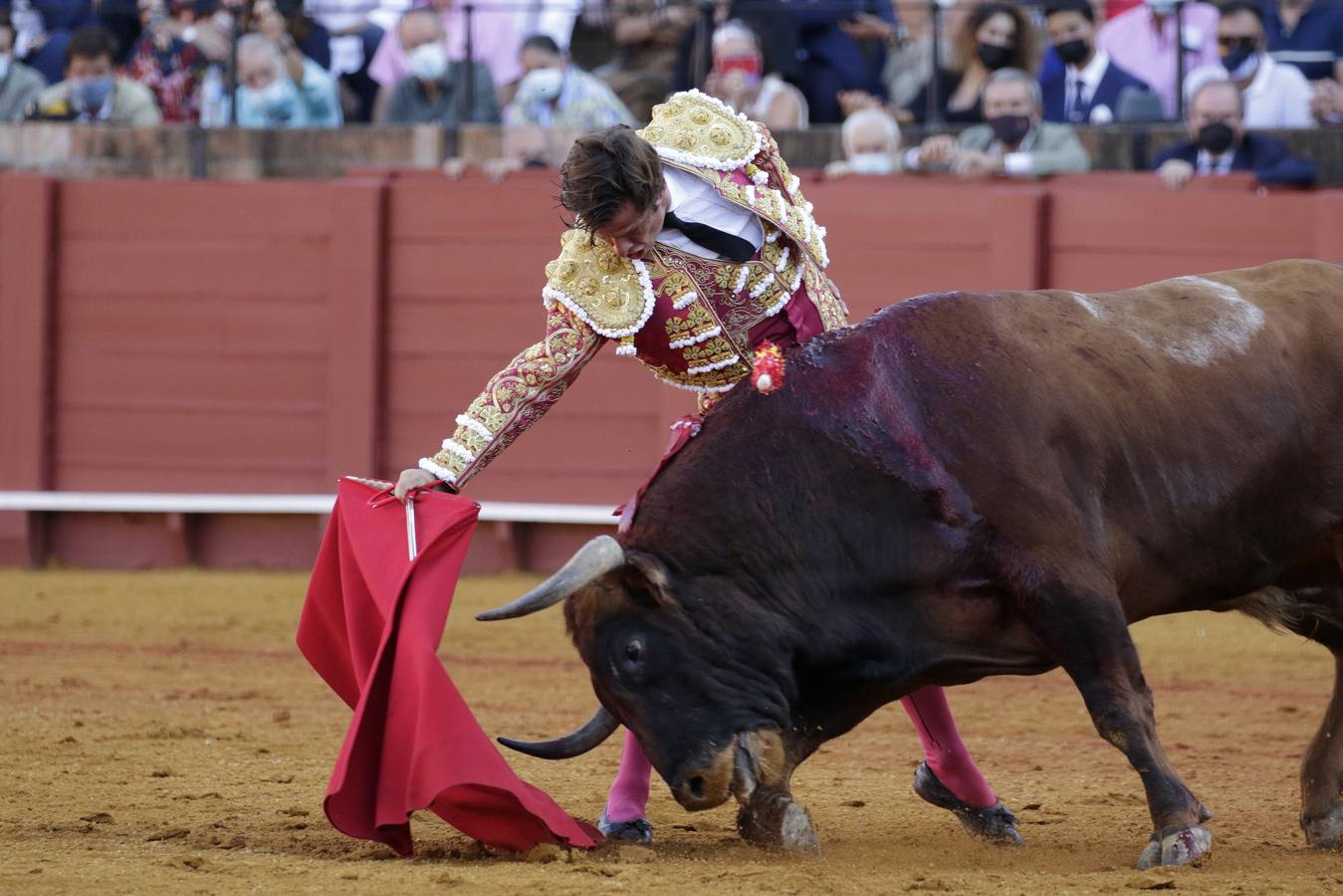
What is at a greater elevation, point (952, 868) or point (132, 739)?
point (952, 868)

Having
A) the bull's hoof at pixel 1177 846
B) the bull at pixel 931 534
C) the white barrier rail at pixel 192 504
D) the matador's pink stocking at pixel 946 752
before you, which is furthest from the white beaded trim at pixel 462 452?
the white barrier rail at pixel 192 504

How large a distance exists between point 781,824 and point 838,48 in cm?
534

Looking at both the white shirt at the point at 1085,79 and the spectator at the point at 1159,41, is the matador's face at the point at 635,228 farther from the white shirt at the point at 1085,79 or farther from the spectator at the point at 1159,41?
the spectator at the point at 1159,41

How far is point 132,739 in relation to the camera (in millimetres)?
4254

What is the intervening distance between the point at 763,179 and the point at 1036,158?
4.19m

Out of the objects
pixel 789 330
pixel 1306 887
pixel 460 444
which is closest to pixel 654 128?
pixel 789 330

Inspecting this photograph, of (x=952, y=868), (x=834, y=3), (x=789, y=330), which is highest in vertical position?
(x=834, y=3)

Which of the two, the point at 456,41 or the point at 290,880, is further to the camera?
the point at 456,41

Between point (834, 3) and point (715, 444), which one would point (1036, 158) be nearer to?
point (834, 3)

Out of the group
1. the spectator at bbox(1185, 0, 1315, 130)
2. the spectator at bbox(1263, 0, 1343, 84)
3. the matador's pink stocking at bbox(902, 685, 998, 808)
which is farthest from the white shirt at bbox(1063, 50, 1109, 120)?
the matador's pink stocking at bbox(902, 685, 998, 808)

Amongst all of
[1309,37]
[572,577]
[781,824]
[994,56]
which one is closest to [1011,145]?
[994,56]

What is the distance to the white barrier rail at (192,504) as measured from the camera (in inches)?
298

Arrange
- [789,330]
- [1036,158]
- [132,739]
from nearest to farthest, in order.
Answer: [789,330], [132,739], [1036,158]

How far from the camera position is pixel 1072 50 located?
7.41m
